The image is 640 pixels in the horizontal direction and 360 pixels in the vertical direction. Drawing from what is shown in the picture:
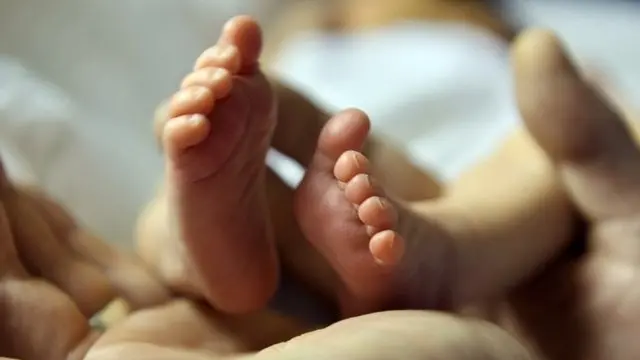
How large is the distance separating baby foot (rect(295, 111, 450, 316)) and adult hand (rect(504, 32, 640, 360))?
0.11 metres

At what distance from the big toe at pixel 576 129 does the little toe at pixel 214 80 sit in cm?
22

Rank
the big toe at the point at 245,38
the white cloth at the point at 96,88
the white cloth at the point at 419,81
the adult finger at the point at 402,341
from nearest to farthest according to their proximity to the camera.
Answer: the adult finger at the point at 402,341, the big toe at the point at 245,38, the white cloth at the point at 96,88, the white cloth at the point at 419,81

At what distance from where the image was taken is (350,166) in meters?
0.48

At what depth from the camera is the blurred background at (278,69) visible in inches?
32.3

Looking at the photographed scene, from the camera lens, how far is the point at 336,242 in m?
0.49

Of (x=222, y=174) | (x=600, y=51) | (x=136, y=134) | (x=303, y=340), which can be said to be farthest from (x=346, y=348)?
(x=600, y=51)

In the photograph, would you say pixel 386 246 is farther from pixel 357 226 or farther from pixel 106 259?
pixel 106 259

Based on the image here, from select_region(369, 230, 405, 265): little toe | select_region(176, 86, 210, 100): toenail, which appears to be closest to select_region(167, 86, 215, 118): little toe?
select_region(176, 86, 210, 100): toenail

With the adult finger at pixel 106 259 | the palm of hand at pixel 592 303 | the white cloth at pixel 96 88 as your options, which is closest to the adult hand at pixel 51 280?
the adult finger at pixel 106 259

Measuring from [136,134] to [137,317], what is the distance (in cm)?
48

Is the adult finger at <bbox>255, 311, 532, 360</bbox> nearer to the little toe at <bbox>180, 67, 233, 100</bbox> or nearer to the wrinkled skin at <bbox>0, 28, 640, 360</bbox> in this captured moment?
the wrinkled skin at <bbox>0, 28, 640, 360</bbox>

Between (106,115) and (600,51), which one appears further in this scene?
(600,51)

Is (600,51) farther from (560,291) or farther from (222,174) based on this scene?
(222,174)

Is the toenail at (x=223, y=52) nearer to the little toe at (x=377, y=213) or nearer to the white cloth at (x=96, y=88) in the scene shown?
the little toe at (x=377, y=213)
